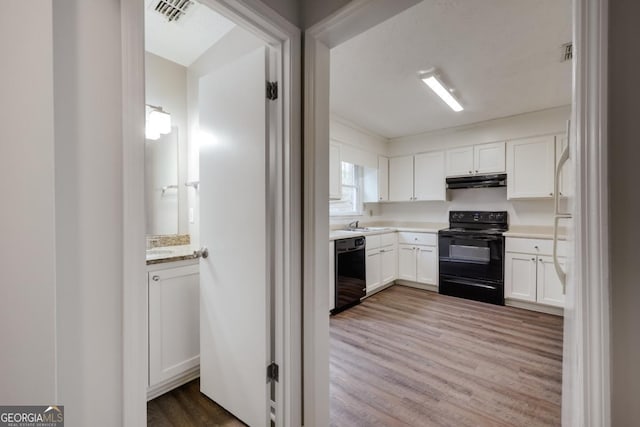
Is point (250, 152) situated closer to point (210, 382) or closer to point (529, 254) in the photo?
point (210, 382)

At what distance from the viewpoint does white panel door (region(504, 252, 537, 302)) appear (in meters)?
3.21

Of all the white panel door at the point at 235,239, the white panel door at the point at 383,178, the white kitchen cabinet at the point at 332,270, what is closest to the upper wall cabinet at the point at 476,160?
the white panel door at the point at 383,178

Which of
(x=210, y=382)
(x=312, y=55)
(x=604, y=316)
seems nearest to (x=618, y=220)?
(x=604, y=316)

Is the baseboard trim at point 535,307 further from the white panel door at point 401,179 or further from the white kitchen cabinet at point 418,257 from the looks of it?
the white panel door at point 401,179

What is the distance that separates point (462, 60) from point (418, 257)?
2.71 metres

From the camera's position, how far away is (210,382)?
5.50 feet

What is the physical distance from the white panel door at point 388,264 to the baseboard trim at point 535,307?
1.46 metres

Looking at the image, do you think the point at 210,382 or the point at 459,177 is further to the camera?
the point at 459,177

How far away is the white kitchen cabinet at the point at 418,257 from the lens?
12.9 feet

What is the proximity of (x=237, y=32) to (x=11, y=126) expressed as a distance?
1605mm

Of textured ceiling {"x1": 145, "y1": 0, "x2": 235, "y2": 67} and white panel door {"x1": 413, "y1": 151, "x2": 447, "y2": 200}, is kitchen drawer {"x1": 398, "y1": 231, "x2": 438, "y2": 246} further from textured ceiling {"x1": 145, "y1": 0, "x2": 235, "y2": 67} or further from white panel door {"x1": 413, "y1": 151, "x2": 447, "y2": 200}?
textured ceiling {"x1": 145, "y1": 0, "x2": 235, "y2": 67}

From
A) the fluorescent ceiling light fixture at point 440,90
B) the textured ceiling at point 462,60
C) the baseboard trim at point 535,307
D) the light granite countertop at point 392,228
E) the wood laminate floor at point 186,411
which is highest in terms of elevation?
the textured ceiling at point 462,60

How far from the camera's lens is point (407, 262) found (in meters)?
4.18

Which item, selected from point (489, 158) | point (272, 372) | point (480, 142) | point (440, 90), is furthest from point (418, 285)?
point (272, 372)
